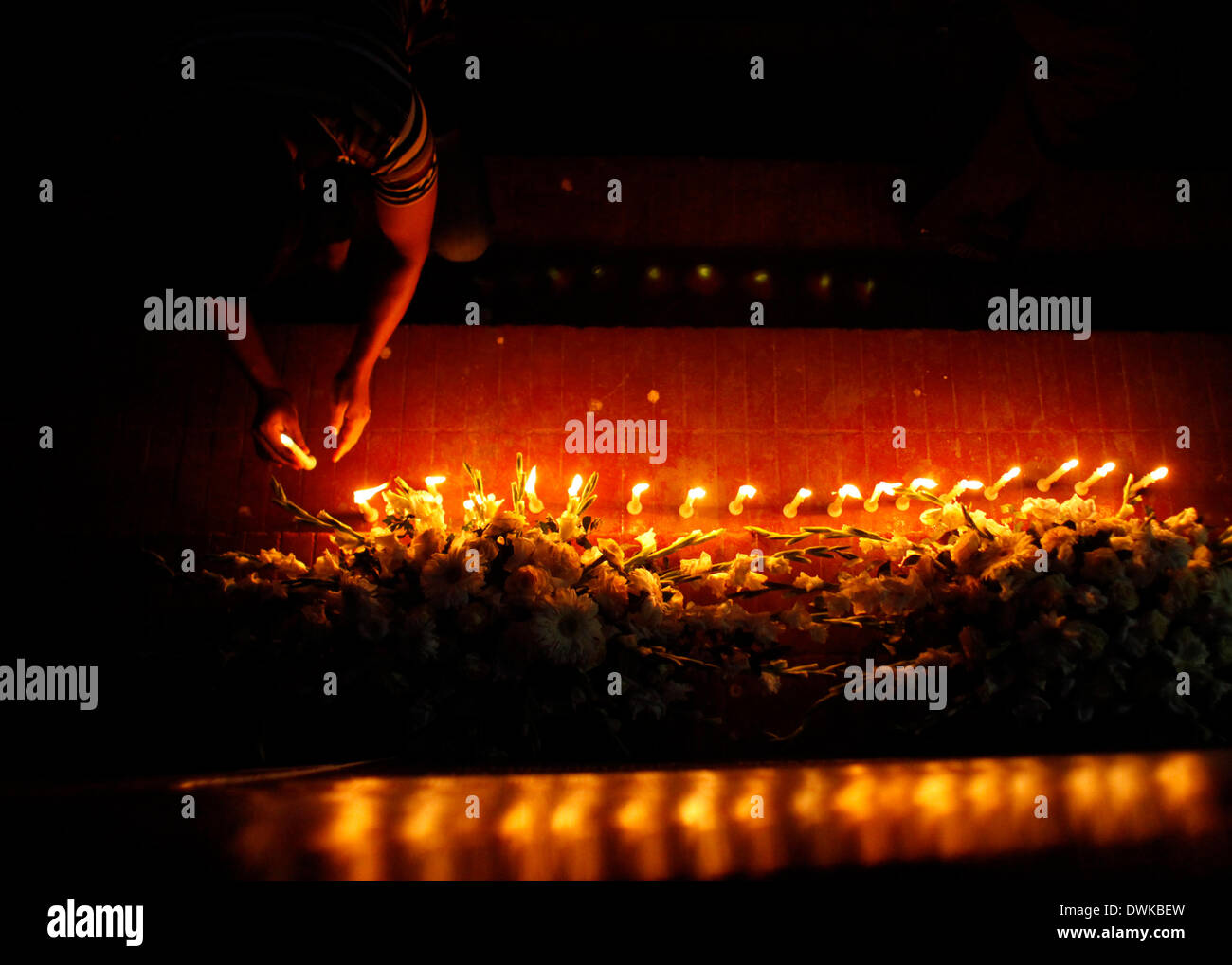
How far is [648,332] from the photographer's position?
3072 mm

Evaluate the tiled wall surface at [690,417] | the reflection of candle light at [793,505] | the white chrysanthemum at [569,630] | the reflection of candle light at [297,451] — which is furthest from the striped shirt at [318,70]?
the reflection of candle light at [793,505]

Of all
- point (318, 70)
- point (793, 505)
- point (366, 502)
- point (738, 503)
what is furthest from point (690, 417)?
point (318, 70)

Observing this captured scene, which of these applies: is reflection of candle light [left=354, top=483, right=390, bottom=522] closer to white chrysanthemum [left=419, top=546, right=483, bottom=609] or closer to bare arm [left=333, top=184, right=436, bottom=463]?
bare arm [left=333, top=184, right=436, bottom=463]

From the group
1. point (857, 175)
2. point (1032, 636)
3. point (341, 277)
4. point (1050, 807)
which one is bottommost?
point (1050, 807)

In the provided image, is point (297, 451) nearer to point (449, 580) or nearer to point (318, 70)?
point (449, 580)

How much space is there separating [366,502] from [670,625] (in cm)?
113

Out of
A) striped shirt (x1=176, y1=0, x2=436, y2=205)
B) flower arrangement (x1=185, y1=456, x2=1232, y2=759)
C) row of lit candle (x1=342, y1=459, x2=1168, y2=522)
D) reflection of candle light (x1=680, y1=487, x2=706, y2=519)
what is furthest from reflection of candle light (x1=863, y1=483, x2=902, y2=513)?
striped shirt (x1=176, y1=0, x2=436, y2=205)

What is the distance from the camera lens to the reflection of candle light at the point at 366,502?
2.33 m

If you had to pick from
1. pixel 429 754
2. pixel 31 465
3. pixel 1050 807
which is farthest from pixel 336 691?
pixel 31 465

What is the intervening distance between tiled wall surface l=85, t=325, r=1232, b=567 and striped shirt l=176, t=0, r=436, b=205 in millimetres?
1172

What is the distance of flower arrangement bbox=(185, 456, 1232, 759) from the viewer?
1.86 m

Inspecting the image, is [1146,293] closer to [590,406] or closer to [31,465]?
[590,406]
